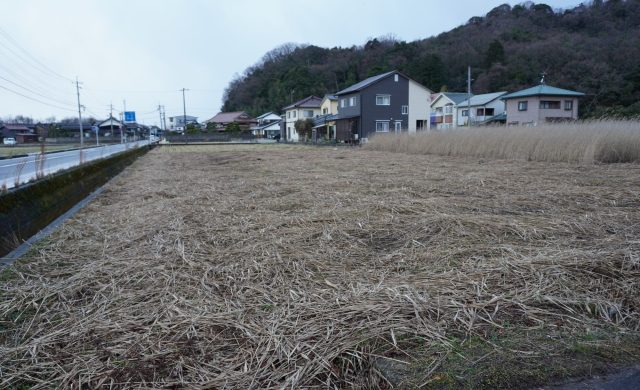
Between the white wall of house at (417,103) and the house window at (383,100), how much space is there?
195 centimetres

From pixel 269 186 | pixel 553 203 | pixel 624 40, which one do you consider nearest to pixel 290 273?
pixel 553 203

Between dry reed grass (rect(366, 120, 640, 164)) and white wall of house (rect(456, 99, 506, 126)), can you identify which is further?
white wall of house (rect(456, 99, 506, 126))

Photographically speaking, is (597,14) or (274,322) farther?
(597,14)

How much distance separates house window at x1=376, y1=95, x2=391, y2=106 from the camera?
32.2 m

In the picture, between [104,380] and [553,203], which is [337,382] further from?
[553,203]

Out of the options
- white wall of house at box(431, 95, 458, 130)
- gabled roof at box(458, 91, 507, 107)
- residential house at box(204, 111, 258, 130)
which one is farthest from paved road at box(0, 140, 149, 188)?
residential house at box(204, 111, 258, 130)

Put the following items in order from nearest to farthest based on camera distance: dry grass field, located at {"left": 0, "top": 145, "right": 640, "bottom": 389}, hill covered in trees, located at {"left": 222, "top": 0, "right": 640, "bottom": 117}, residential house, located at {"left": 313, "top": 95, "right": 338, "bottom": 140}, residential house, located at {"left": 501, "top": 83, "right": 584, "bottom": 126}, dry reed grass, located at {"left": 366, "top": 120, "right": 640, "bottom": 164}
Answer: dry grass field, located at {"left": 0, "top": 145, "right": 640, "bottom": 389} → dry reed grass, located at {"left": 366, "top": 120, "right": 640, "bottom": 164} → residential house, located at {"left": 501, "top": 83, "right": 584, "bottom": 126} → hill covered in trees, located at {"left": 222, "top": 0, "right": 640, "bottom": 117} → residential house, located at {"left": 313, "top": 95, "right": 338, "bottom": 140}

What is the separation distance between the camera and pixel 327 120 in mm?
37906

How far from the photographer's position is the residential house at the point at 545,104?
32156 mm

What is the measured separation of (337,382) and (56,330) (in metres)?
1.27

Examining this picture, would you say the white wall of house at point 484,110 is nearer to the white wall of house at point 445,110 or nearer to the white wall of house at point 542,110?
the white wall of house at point 445,110

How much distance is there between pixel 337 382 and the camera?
55.9 inches

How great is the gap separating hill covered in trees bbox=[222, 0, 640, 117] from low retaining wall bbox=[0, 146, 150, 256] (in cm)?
3217

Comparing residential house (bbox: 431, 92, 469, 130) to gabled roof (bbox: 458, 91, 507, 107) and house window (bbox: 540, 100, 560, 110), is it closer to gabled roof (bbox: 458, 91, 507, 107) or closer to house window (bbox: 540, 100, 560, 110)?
gabled roof (bbox: 458, 91, 507, 107)
